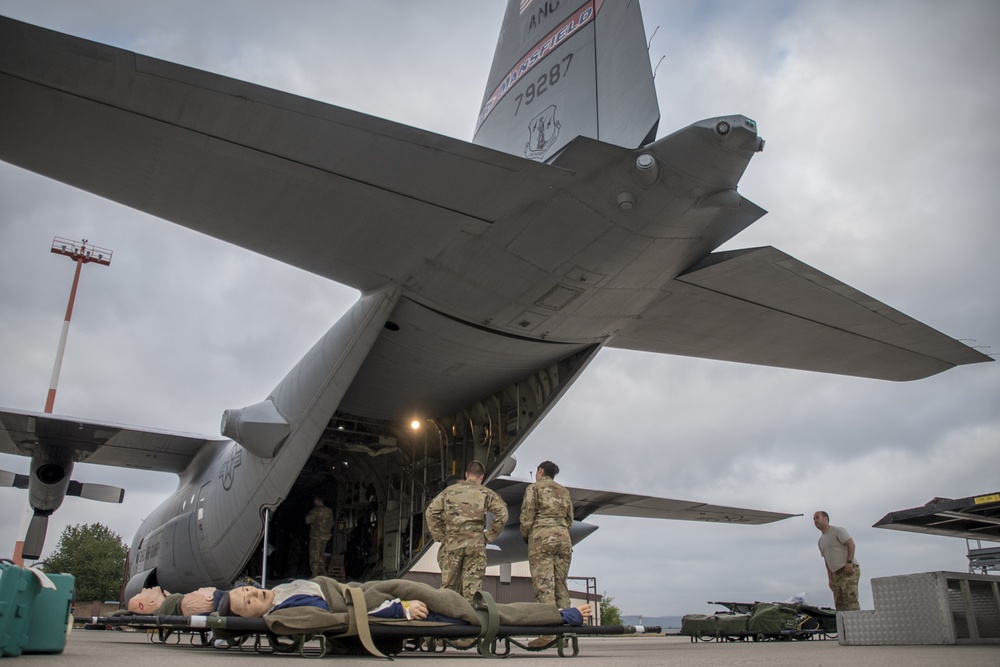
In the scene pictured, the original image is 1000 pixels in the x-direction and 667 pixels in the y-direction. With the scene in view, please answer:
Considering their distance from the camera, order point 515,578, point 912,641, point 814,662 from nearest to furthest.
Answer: point 814,662, point 912,641, point 515,578

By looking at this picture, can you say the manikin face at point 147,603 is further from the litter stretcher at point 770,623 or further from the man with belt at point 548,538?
the litter stretcher at point 770,623

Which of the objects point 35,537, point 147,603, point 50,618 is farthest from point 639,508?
point 50,618

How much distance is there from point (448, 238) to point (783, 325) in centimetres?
359

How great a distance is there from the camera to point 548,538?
18.7 feet

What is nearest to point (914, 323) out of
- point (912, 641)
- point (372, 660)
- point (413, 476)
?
point (912, 641)

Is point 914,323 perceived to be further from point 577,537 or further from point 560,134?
point 577,537

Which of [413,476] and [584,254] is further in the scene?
[413,476]

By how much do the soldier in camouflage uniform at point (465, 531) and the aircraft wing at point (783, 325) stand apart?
2.74 metres

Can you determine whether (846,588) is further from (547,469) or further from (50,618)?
(50,618)

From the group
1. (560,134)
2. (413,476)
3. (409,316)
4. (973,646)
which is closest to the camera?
(973,646)

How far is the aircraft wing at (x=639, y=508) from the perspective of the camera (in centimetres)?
1270

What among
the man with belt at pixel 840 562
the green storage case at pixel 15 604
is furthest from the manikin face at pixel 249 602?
the man with belt at pixel 840 562

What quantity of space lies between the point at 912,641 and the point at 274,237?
5836 mm

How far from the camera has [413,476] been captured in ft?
34.7
